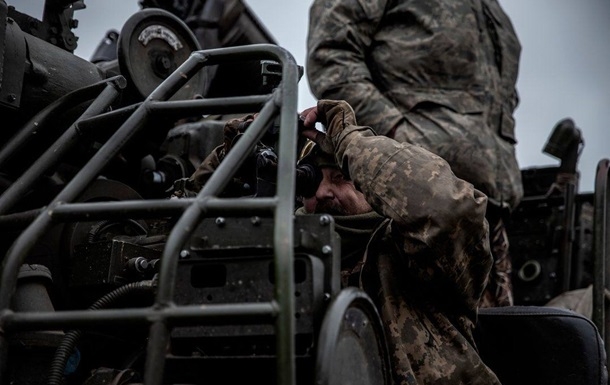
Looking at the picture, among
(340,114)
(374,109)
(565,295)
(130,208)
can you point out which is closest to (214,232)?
(130,208)

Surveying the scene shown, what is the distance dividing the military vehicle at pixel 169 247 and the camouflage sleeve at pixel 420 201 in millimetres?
171

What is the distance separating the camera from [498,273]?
3.75 m

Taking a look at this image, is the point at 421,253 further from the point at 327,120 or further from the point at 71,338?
the point at 71,338

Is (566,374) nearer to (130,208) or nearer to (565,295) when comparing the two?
(130,208)

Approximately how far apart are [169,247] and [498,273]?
252cm

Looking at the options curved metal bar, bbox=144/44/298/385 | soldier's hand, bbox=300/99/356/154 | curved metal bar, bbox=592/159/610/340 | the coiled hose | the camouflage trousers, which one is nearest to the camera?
curved metal bar, bbox=144/44/298/385

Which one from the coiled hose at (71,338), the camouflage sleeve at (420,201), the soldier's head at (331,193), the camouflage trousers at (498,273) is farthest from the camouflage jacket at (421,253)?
the camouflage trousers at (498,273)

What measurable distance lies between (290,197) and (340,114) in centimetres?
62

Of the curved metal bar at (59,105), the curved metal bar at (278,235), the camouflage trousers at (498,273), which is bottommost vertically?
the curved metal bar at (278,235)

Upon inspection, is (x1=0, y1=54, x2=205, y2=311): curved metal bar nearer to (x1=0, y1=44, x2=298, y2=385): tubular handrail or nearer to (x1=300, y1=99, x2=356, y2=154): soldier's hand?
(x1=0, y1=44, x2=298, y2=385): tubular handrail

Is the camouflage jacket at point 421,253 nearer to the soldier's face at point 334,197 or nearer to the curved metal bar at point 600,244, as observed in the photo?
the soldier's face at point 334,197

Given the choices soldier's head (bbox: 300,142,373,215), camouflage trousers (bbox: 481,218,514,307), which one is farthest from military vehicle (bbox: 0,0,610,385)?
camouflage trousers (bbox: 481,218,514,307)

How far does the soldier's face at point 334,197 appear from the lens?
2291 mm

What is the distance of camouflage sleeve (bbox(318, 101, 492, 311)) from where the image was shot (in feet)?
6.44
